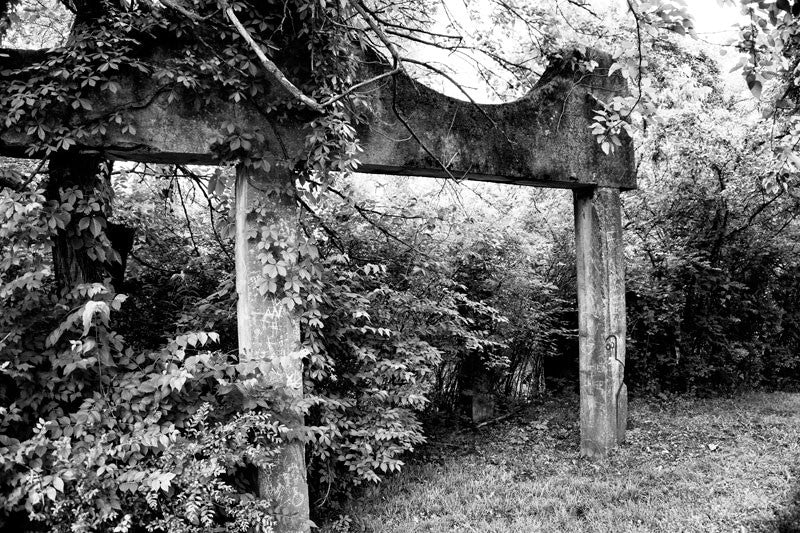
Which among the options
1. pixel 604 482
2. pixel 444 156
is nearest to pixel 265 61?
pixel 444 156

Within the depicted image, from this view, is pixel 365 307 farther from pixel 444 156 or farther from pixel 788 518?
pixel 788 518

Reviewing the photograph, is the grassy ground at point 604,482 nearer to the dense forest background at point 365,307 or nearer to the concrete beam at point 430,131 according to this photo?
the dense forest background at point 365,307

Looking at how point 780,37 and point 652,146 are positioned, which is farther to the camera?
point 652,146

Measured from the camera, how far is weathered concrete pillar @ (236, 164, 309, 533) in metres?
4.01

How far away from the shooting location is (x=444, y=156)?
498 cm

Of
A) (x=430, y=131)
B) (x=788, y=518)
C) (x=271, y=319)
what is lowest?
(x=788, y=518)

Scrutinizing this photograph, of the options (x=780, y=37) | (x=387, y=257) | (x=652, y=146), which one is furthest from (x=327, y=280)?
(x=652, y=146)

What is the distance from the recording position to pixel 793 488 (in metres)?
4.52

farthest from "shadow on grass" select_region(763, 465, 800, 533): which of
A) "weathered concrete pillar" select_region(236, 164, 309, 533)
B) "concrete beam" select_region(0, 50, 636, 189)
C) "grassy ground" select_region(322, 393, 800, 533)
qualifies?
"weathered concrete pillar" select_region(236, 164, 309, 533)

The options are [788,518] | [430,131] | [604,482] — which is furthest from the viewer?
[604,482]

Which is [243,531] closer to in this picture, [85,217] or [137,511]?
[137,511]

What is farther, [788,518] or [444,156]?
[444,156]

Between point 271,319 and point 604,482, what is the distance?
3.55 metres

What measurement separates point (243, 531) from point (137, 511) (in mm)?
707
